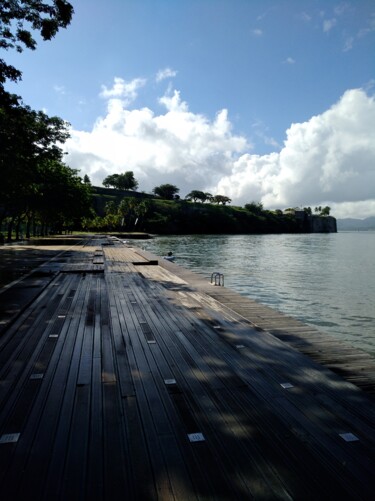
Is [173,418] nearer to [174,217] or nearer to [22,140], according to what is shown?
[22,140]

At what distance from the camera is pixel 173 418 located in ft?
13.0

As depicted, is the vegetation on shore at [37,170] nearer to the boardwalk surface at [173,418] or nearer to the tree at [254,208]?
the boardwalk surface at [173,418]

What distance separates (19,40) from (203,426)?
1739 centimetres

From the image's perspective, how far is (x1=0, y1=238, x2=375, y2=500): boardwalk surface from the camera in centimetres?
294

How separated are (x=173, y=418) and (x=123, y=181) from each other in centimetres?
17652

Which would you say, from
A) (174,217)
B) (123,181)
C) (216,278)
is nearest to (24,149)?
(216,278)

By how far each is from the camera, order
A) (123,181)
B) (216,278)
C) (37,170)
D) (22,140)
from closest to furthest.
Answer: (216,278), (22,140), (37,170), (123,181)

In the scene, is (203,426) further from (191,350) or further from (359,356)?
(359,356)

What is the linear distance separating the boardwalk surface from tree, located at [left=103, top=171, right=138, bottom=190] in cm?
17204

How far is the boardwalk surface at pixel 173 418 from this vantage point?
294cm

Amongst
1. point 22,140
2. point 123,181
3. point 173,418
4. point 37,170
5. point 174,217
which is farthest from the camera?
point 123,181

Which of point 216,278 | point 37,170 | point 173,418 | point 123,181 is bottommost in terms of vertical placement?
point 216,278

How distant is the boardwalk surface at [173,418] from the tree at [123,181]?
17204cm

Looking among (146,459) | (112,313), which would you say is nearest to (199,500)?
(146,459)
